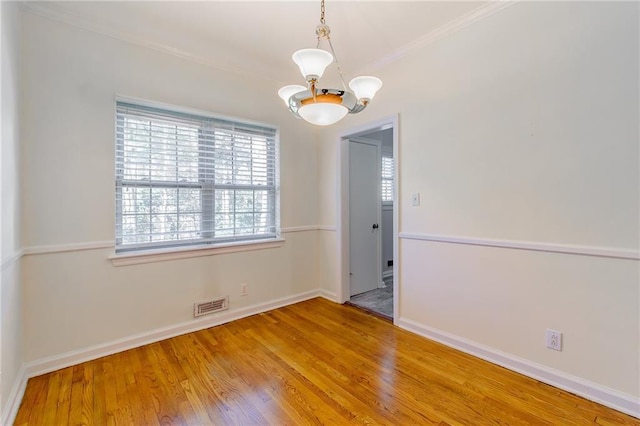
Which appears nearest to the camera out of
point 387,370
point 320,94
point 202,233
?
point 320,94

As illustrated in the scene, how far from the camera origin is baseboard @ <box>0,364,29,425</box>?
159cm

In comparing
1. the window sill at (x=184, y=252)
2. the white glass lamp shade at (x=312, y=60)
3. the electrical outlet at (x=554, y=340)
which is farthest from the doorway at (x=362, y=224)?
the white glass lamp shade at (x=312, y=60)

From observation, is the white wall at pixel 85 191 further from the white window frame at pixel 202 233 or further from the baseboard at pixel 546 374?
the baseboard at pixel 546 374

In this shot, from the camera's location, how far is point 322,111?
1496 millimetres

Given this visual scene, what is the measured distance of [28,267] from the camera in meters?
2.05

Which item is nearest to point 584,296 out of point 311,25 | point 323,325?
point 323,325

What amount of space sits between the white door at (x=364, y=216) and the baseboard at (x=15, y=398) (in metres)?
2.99

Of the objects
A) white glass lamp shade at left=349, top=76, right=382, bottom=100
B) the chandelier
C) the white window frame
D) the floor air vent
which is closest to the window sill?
the white window frame

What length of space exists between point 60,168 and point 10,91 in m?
0.56

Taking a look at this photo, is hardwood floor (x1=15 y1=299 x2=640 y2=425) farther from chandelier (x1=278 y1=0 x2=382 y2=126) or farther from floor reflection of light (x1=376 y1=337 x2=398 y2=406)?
chandelier (x1=278 y1=0 x2=382 y2=126)

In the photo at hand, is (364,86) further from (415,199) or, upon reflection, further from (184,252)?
(184,252)

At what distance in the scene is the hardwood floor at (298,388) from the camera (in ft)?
5.44

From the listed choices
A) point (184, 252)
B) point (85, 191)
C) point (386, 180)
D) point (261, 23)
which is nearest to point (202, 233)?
point (184, 252)

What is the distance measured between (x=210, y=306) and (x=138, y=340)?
0.64 meters
